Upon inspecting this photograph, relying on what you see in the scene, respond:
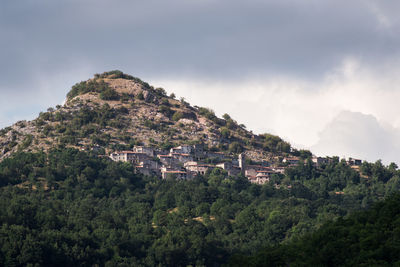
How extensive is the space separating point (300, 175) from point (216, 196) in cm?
2827

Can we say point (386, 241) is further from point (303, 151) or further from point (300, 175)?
point (303, 151)

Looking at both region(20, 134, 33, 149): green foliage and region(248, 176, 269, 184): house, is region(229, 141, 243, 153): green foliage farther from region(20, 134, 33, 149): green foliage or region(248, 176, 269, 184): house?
region(20, 134, 33, 149): green foliage

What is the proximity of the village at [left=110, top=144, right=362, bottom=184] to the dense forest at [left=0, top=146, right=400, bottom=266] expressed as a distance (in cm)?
327

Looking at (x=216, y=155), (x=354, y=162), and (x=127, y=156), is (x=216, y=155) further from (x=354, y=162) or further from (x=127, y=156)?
(x=354, y=162)

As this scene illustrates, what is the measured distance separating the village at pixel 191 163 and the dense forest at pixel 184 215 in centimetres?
327

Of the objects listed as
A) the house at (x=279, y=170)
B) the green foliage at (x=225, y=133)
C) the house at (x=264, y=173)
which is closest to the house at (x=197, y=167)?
the house at (x=264, y=173)

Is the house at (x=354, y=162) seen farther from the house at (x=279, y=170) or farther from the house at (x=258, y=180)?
the house at (x=258, y=180)

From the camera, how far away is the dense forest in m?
87.9

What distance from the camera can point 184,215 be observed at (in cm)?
13275

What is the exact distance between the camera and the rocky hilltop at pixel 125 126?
540 feet

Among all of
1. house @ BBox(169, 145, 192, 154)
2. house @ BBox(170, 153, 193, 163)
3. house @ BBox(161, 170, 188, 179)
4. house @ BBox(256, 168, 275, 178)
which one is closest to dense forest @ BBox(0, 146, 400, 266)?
house @ BBox(256, 168, 275, 178)

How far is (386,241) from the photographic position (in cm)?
7750

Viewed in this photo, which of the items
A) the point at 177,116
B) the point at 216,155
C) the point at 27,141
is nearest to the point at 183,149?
the point at 216,155

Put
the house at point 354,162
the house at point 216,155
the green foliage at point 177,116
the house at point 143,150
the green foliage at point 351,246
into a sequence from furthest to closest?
the green foliage at point 177,116, the house at point 354,162, the house at point 216,155, the house at point 143,150, the green foliage at point 351,246
